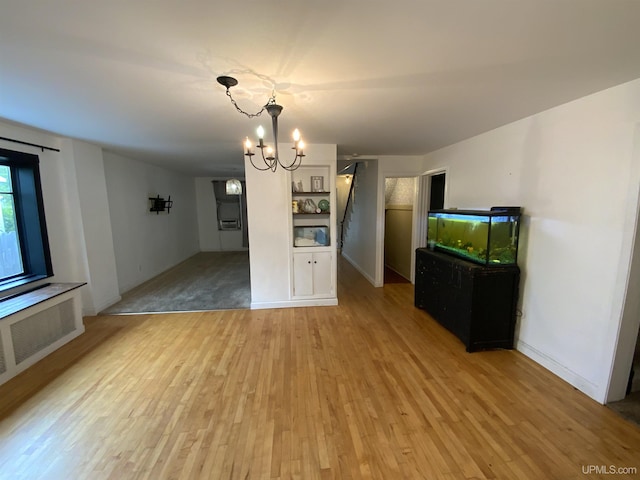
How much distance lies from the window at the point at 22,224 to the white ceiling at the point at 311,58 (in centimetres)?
79

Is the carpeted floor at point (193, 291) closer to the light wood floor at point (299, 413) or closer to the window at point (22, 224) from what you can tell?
the light wood floor at point (299, 413)

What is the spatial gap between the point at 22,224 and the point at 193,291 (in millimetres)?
2303

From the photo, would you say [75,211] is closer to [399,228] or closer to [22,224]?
[22,224]

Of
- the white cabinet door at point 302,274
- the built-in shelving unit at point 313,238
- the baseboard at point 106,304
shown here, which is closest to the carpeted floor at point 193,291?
the baseboard at point 106,304

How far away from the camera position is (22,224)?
3.19m

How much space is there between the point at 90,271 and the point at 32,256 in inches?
23.9

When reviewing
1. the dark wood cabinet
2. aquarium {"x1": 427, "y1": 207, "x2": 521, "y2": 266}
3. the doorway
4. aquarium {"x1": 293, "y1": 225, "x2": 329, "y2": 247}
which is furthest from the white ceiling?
the doorway

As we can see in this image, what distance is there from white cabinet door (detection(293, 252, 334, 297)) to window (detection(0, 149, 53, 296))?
3158 millimetres

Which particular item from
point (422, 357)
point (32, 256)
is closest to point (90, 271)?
point (32, 256)

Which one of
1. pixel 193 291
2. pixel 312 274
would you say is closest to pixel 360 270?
pixel 312 274

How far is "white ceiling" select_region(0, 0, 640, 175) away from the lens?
1.13 metres

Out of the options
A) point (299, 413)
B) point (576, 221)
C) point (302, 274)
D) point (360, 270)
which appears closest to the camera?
point (299, 413)

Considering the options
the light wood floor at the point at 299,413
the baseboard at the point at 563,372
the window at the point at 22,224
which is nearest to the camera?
the light wood floor at the point at 299,413

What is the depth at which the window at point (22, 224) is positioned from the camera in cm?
302
